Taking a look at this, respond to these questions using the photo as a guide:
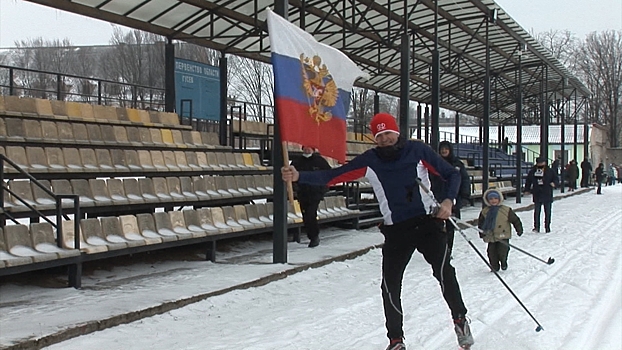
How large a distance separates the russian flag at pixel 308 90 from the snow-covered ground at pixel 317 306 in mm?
1914

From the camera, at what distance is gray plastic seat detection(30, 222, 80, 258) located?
781 centimetres

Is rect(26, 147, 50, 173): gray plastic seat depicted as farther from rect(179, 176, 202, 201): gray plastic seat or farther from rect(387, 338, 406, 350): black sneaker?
rect(387, 338, 406, 350): black sneaker

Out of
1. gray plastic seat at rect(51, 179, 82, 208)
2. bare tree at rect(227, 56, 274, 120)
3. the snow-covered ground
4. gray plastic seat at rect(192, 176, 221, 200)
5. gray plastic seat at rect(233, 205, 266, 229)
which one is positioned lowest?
the snow-covered ground

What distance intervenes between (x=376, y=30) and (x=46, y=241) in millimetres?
11082

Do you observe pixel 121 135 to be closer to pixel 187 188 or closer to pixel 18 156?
pixel 187 188

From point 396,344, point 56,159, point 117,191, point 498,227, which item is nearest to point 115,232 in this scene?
point 117,191

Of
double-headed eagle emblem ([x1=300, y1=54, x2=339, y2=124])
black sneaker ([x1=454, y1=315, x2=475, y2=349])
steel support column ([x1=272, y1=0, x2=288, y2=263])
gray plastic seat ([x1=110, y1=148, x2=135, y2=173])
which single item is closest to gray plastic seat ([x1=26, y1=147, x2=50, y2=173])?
gray plastic seat ([x1=110, y1=148, x2=135, y2=173])

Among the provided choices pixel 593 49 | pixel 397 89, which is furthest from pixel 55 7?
pixel 593 49

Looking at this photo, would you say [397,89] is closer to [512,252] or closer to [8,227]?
[512,252]

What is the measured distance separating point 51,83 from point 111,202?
25760 millimetres

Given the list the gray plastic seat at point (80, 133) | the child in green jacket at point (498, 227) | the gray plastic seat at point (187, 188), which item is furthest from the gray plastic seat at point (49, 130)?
the child in green jacket at point (498, 227)

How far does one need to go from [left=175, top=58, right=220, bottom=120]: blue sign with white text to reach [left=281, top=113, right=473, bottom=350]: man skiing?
10.7 m

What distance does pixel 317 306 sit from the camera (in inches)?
318

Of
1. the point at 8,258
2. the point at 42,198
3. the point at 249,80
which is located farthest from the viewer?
the point at 249,80
